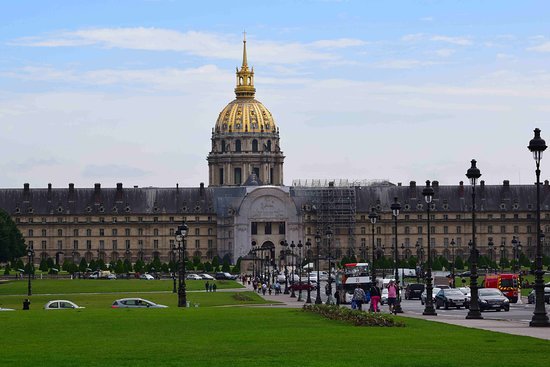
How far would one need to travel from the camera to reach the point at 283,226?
19175 centimetres

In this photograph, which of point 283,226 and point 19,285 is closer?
point 19,285

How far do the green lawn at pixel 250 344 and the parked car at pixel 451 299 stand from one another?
55.2 feet

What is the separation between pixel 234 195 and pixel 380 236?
18.9 metres

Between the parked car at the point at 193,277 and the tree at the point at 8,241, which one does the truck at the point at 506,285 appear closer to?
the tree at the point at 8,241

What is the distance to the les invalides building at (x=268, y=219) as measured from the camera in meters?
189

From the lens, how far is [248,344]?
101 ft

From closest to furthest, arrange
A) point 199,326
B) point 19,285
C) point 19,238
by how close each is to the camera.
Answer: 1. point 199,326
2. point 19,285
3. point 19,238

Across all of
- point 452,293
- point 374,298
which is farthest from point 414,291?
point 374,298

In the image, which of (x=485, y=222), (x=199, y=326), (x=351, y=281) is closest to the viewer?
(x=199, y=326)

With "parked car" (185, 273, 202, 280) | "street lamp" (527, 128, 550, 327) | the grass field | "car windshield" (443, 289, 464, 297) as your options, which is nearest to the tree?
"parked car" (185, 273, 202, 280)

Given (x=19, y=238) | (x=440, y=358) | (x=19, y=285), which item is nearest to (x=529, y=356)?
(x=440, y=358)

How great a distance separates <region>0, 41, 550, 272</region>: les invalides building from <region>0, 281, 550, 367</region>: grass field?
148184 millimetres

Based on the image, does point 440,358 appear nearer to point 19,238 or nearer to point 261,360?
point 261,360

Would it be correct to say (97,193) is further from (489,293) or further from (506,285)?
(489,293)
